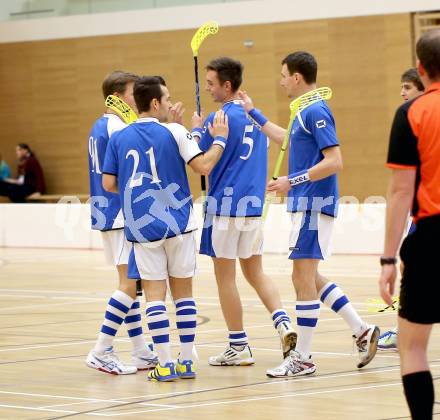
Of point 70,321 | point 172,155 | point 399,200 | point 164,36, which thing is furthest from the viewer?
point 164,36

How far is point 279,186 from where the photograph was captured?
7082 mm

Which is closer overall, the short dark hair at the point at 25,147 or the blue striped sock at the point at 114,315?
the blue striped sock at the point at 114,315

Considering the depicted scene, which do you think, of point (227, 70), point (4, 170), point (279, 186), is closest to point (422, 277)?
point (279, 186)

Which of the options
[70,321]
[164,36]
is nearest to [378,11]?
[164,36]

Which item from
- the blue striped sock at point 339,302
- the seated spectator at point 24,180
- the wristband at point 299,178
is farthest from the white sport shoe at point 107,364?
the seated spectator at point 24,180

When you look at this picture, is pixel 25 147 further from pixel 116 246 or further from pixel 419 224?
pixel 419 224

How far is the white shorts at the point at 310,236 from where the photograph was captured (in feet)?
24.0

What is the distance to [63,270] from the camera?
16125 millimetres

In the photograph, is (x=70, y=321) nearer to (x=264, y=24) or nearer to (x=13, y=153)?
(x=264, y=24)

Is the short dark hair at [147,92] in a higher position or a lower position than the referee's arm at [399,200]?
higher

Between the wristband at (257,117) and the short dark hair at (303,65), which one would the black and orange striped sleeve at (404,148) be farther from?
the wristband at (257,117)

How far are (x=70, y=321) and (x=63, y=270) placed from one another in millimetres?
Result: 5592

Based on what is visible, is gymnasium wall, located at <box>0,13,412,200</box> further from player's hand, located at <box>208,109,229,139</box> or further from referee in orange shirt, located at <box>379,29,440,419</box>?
referee in orange shirt, located at <box>379,29,440,419</box>

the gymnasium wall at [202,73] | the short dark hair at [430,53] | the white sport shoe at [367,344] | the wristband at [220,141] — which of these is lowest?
the white sport shoe at [367,344]
